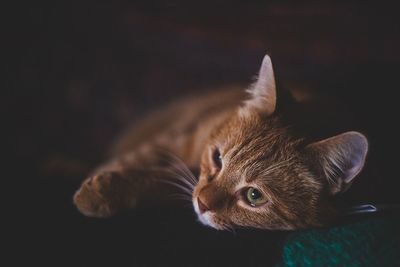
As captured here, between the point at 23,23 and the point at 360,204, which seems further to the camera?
the point at 23,23

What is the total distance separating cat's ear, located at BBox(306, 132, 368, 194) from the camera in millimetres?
1096

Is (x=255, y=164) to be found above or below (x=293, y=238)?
above

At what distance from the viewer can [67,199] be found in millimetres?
1332

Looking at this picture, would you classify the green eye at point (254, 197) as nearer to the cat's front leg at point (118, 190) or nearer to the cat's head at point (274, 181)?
the cat's head at point (274, 181)

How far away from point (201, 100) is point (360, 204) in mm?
1031

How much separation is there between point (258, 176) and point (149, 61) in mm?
1099

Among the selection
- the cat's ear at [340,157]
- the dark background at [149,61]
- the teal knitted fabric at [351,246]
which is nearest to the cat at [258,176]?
the cat's ear at [340,157]

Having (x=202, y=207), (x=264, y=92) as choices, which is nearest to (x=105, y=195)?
(x=202, y=207)

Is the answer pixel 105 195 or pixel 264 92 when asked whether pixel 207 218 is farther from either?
pixel 264 92

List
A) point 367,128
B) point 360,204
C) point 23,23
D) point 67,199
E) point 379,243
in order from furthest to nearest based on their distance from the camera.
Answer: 1. point 23,23
2. point 367,128
3. point 67,199
4. point 360,204
5. point 379,243

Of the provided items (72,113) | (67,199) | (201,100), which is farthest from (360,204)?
(72,113)

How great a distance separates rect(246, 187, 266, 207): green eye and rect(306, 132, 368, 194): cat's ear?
0.18 m

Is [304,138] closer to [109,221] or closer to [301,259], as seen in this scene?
[301,259]

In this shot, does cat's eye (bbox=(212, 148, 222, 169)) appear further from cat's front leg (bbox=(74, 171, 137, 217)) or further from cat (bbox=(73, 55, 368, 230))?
cat's front leg (bbox=(74, 171, 137, 217))
